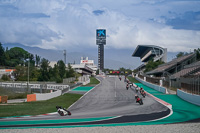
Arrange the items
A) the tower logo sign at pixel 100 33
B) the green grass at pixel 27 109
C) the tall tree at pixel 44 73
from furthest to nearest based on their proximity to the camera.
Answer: the tower logo sign at pixel 100 33
the tall tree at pixel 44 73
the green grass at pixel 27 109

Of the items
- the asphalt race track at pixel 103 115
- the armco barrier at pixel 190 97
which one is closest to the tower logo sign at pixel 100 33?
the armco barrier at pixel 190 97

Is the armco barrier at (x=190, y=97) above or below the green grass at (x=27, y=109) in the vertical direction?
above

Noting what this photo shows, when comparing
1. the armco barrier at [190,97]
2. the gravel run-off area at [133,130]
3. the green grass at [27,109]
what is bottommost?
the green grass at [27,109]

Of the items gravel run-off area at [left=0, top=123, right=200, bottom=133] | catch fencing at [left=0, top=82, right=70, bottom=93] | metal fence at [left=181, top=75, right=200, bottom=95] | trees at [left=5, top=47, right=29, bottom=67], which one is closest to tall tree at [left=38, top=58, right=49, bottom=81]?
catch fencing at [left=0, top=82, right=70, bottom=93]

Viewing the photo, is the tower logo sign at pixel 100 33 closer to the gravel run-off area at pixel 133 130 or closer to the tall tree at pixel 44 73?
the tall tree at pixel 44 73

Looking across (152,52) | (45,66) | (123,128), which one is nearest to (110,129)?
(123,128)

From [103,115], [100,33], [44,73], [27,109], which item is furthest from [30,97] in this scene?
[100,33]

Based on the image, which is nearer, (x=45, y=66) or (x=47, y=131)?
(x=47, y=131)

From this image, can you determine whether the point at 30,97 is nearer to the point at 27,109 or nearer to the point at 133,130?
the point at 27,109

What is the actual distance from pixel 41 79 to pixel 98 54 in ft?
384

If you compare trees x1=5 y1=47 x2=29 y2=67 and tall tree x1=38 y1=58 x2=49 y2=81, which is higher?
trees x1=5 y1=47 x2=29 y2=67

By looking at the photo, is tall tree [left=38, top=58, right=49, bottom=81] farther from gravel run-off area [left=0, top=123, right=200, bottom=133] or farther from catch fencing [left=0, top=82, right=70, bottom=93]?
gravel run-off area [left=0, top=123, right=200, bottom=133]

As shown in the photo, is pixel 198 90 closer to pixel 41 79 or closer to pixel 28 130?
pixel 28 130

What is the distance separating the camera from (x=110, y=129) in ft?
43.4
